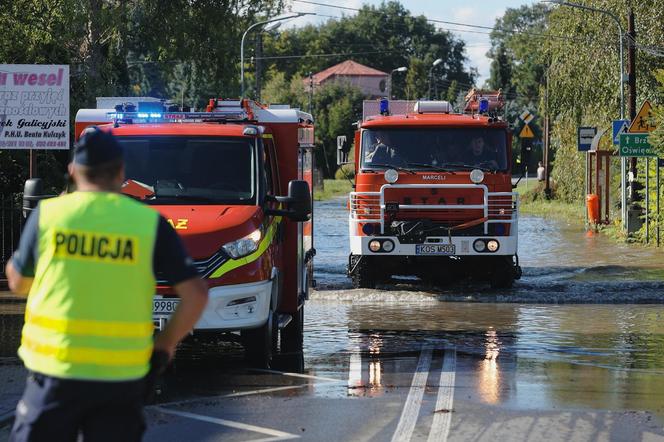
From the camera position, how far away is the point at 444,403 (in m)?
9.34

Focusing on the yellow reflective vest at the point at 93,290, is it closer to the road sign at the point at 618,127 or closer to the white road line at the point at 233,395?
the white road line at the point at 233,395

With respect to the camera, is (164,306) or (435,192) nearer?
(164,306)

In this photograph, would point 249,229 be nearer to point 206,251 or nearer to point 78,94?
point 206,251

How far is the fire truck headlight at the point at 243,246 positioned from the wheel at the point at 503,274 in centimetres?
811

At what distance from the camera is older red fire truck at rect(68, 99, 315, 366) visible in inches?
404

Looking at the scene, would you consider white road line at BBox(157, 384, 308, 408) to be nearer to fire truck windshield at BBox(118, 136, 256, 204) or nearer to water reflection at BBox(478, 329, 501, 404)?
water reflection at BBox(478, 329, 501, 404)

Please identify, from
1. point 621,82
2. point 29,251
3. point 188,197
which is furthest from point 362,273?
point 621,82

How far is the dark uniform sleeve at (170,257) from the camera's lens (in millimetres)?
4719

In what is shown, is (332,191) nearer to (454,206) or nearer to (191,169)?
(454,206)

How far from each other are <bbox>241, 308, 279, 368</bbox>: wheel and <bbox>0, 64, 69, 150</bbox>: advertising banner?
6302mm

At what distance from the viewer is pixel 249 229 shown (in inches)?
414

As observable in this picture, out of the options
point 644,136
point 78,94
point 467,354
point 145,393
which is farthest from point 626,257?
point 145,393

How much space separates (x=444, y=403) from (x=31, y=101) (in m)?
8.98

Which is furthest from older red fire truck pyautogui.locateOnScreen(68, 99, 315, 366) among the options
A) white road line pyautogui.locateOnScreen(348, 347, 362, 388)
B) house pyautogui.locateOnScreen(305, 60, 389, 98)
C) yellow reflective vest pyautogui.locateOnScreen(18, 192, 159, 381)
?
house pyautogui.locateOnScreen(305, 60, 389, 98)
